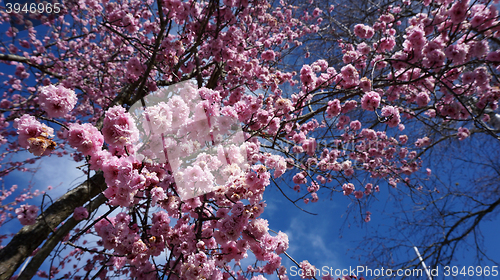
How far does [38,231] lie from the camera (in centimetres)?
318

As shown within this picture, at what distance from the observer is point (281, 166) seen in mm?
2738

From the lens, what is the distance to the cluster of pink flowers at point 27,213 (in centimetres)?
280

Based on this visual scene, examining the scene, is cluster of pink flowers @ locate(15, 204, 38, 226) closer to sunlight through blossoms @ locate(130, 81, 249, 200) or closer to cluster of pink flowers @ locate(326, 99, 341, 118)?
sunlight through blossoms @ locate(130, 81, 249, 200)

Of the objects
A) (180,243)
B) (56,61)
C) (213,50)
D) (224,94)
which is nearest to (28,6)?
(56,61)

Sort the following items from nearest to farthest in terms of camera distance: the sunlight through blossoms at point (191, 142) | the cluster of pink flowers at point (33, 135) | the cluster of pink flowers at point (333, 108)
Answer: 1. the cluster of pink flowers at point (33, 135)
2. the sunlight through blossoms at point (191, 142)
3. the cluster of pink flowers at point (333, 108)

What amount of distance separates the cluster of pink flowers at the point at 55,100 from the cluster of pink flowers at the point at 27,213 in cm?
207

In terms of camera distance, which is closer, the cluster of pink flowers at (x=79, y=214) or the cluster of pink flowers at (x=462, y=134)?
the cluster of pink flowers at (x=79, y=214)

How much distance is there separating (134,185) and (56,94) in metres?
0.88

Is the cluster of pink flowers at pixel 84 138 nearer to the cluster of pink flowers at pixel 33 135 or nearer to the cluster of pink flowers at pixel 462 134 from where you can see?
the cluster of pink flowers at pixel 33 135

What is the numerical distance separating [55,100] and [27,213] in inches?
88.0

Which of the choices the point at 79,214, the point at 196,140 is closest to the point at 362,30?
the point at 196,140

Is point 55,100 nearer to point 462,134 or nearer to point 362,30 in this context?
point 362,30

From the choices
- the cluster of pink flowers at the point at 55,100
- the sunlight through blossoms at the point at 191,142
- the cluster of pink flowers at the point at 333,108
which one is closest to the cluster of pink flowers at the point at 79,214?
the sunlight through blossoms at the point at 191,142

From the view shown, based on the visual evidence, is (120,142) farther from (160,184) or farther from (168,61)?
(168,61)
